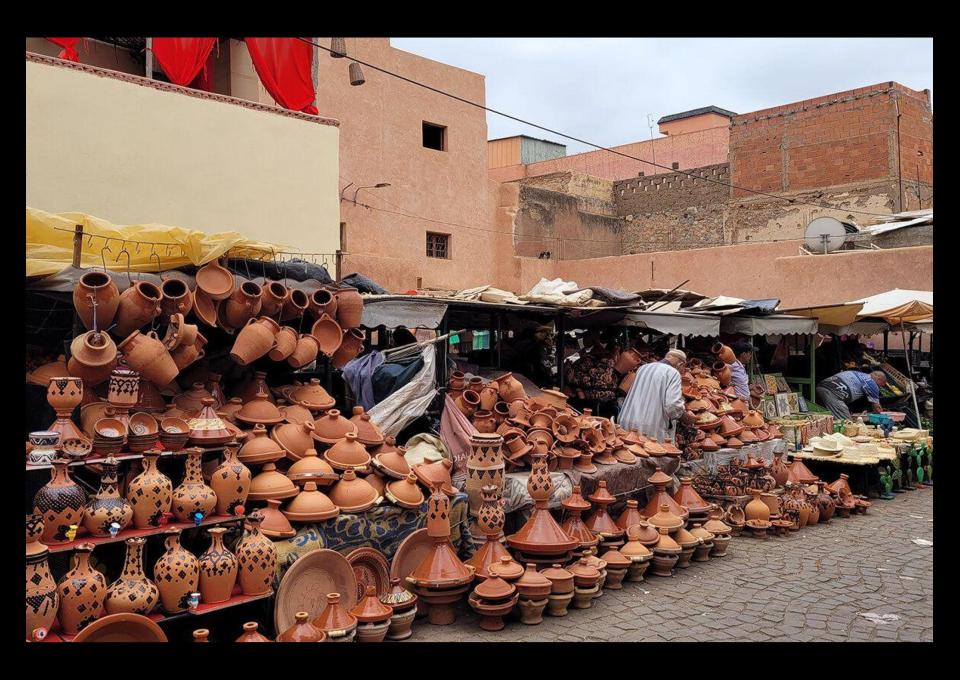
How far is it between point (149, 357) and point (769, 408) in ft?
28.3

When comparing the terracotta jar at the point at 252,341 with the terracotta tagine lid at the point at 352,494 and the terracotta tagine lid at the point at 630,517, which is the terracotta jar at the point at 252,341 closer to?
the terracotta tagine lid at the point at 352,494

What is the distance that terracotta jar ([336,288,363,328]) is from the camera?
581 centimetres

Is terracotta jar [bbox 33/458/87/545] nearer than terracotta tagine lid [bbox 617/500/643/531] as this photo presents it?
Yes

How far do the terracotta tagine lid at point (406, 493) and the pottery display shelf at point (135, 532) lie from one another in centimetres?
102

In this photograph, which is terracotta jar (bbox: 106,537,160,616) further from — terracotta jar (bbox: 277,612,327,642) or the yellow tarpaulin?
the yellow tarpaulin

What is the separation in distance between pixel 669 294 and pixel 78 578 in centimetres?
842

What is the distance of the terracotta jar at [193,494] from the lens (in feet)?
12.3

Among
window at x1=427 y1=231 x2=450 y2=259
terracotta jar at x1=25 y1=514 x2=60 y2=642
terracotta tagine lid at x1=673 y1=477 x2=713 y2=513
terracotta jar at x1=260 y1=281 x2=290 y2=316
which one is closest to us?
terracotta jar at x1=25 y1=514 x2=60 y2=642

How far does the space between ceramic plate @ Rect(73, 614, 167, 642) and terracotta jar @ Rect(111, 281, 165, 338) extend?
76.0 inches

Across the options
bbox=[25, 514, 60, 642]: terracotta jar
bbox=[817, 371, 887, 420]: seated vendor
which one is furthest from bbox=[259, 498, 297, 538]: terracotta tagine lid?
bbox=[817, 371, 887, 420]: seated vendor

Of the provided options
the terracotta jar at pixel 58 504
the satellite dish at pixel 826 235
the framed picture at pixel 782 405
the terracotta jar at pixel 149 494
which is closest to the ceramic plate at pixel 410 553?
the terracotta jar at pixel 149 494

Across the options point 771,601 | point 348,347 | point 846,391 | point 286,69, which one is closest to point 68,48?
point 286,69

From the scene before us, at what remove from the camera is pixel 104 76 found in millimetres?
8719
